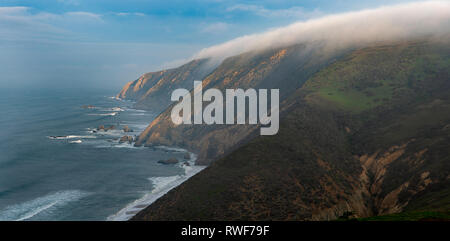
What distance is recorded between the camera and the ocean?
2648 inches

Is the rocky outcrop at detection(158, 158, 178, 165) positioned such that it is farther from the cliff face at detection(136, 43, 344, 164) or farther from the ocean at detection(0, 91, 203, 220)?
the cliff face at detection(136, 43, 344, 164)

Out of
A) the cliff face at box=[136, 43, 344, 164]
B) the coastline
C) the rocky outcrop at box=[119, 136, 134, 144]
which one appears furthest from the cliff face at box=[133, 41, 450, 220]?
the rocky outcrop at box=[119, 136, 134, 144]

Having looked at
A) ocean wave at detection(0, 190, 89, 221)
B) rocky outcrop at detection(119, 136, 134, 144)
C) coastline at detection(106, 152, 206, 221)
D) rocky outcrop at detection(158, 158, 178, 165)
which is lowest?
coastline at detection(106, 152, 206, 221)

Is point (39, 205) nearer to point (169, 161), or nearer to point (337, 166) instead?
point (169, 161)

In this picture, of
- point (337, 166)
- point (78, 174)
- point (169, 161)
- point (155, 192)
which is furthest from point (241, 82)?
point (337, 166)

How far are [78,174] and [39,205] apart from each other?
75.6ft

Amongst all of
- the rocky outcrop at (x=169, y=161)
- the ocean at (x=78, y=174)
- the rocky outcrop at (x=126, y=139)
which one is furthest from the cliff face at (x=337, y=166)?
the rocky outcrop at (x=126, y=139)

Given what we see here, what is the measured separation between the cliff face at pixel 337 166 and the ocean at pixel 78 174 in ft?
70.1

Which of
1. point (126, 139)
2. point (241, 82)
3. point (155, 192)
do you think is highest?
point (241, 82)

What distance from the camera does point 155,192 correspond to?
7694cm

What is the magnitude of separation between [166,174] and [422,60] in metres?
87.0

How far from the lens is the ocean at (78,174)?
67250mm
